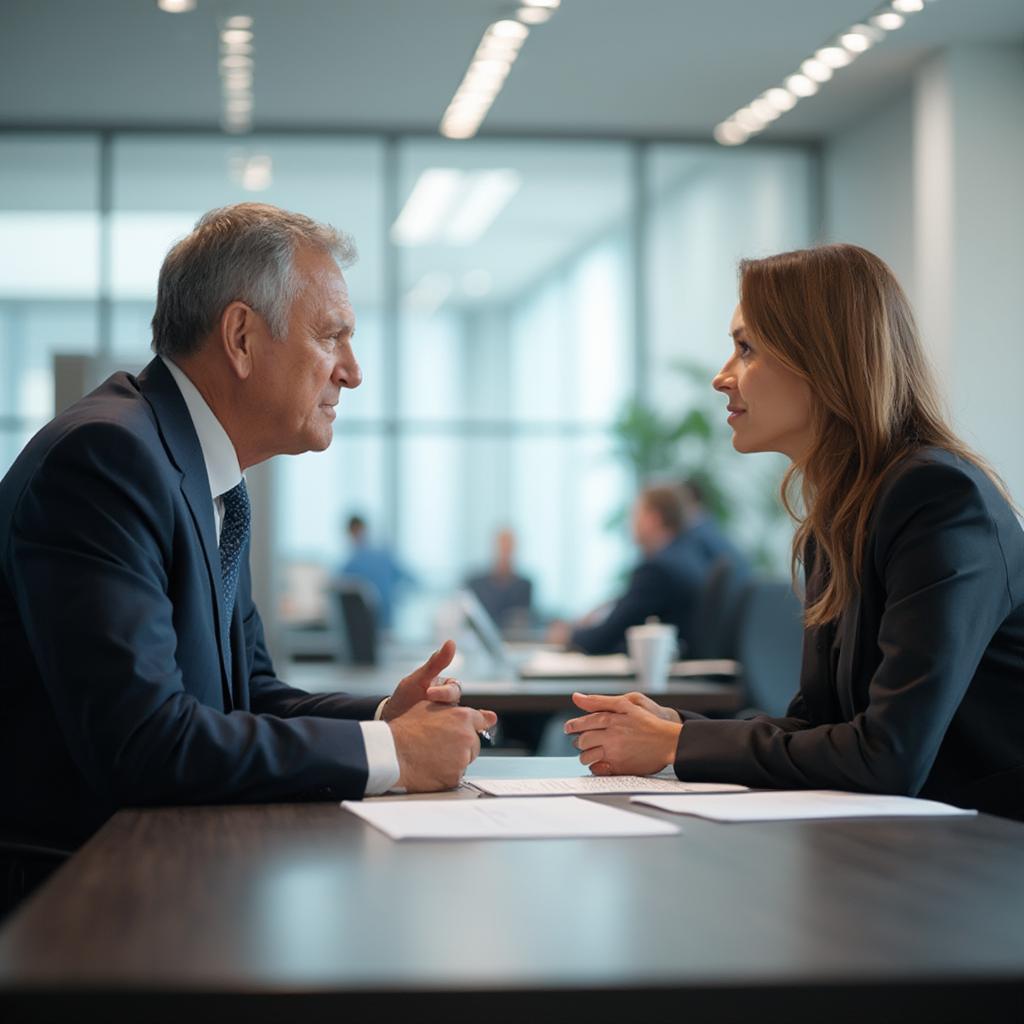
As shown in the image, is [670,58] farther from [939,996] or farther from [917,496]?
[939,996]

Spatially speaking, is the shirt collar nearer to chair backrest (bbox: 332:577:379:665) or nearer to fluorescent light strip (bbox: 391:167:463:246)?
chair backrest (bbox: 332:577:379:665)

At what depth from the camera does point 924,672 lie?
1.68m

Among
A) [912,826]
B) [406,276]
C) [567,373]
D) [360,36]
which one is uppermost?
[360,36]

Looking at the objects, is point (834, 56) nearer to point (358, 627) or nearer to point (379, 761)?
point (358, 627)

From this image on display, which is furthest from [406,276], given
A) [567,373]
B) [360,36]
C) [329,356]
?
[329,356]

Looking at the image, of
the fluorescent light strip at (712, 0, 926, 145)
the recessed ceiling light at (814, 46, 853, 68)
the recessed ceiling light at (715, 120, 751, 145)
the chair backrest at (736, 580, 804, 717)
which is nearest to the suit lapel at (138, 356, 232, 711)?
the chair backrest at (736, 580, 804, 717)

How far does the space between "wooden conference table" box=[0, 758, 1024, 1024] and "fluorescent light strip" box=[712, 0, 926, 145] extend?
22.5 feet

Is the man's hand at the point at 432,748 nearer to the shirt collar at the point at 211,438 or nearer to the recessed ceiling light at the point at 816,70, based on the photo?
the shirt collar at the point at 211,438

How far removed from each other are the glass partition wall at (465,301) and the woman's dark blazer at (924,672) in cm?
752

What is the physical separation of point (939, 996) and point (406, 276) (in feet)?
30.0

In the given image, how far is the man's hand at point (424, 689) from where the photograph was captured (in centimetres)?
194

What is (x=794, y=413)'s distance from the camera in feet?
7.16

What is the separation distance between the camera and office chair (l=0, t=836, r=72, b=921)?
5.47 ft

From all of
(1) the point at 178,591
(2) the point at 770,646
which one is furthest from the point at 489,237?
(1) the point at 178,591
